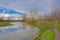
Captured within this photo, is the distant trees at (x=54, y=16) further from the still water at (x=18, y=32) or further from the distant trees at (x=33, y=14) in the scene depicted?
the still water at (x=18, y=32)

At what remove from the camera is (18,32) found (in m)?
3.85

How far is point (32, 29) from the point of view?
390 cm

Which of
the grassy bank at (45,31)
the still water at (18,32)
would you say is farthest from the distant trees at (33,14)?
the still water at (18,32)

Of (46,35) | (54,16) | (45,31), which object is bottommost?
(46,35)

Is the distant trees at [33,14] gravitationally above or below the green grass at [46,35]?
above

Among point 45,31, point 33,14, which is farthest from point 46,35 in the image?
point 33,14

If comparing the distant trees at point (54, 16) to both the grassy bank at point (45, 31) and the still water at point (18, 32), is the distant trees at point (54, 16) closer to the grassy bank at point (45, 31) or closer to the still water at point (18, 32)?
the grassy bank at point (45, 31)

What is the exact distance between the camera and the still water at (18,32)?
3.82 m

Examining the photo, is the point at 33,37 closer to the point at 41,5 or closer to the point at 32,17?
the point at 32,17

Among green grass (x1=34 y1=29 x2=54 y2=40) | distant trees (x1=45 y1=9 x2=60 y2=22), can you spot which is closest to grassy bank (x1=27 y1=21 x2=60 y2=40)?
green grass (x1=34 y1=29 x2=54 y2=40)

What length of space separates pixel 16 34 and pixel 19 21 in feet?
1.11

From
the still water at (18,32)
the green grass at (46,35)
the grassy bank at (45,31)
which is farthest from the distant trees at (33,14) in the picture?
the green grass at (46,35)

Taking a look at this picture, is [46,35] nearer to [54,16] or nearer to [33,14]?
[54,16]

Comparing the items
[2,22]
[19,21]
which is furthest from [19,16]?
[2,22]
